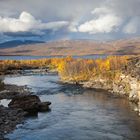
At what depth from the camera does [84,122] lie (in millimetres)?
58375

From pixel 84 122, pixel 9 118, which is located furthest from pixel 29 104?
pixel 84 122

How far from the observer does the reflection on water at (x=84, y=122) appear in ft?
163

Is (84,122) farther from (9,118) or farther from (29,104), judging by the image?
(29,104)

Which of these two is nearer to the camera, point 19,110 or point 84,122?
point 84,122

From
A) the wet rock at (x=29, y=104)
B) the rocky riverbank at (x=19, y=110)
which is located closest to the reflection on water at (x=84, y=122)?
the rocky riverbank at (x=19, y=110)

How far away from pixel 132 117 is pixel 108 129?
10570mm

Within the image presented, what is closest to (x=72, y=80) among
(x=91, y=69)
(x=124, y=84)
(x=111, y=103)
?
(x=91, y=69)

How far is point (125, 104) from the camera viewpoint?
76.4 m

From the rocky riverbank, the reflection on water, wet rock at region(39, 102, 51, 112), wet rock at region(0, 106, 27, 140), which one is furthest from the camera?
wet rock at region(39, 102, 51, 112)

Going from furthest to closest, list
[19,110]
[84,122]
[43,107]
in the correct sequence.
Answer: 1. [43,107]
2. [19,110]
3. [84,122]

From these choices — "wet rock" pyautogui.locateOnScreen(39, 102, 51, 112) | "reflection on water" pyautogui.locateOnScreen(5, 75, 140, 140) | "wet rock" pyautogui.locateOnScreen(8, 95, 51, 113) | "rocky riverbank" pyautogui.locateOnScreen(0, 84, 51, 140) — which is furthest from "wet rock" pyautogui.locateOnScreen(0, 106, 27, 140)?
"wet rock" pyautogui.locateOnScreen(39, 102, 51, 112)

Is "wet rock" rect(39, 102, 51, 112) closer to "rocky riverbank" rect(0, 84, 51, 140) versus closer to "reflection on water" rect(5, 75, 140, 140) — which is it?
"rocky riverbank" rect(0, 84, 51, 140)

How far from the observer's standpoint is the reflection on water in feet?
163

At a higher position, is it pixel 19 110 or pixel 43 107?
pixel 43 107
